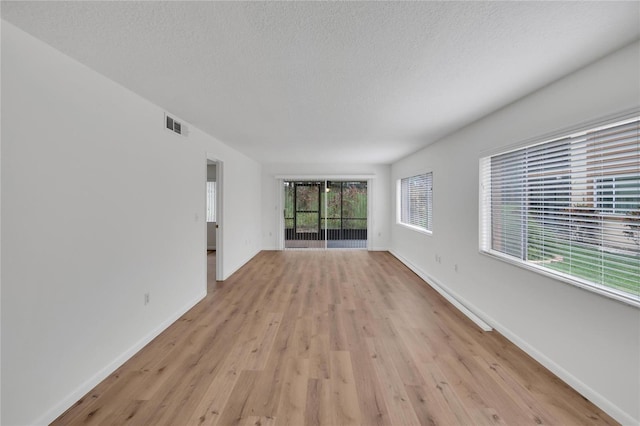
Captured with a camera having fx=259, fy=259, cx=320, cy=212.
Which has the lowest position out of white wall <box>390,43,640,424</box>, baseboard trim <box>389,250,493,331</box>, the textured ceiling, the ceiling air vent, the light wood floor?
the light wood floor

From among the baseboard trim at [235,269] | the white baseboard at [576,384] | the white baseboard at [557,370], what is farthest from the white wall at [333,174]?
the white baseboard at [576,384]

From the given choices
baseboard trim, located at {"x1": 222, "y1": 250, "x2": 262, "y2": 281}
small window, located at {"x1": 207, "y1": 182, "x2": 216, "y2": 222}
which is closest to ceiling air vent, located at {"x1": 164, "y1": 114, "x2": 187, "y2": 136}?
baseboard trim, located at {"x1": 222, "y1": 250, "x2": 262, "y2": 281}

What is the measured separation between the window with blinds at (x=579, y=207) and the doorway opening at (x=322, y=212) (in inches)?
176

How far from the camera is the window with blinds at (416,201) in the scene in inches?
184

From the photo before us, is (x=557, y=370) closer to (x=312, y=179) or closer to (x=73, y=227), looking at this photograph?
(x=73, y=227)

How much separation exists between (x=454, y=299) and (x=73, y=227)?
398 cm

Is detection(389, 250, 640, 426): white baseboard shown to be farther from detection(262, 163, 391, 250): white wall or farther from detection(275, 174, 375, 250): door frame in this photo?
detection(275, 174, 375, 250): door frame

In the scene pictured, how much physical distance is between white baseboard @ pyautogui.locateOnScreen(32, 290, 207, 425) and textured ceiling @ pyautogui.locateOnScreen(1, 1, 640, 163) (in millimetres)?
2227

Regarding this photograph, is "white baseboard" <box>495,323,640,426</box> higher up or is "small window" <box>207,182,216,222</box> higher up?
"small window" <box>207,182,216,222</box>

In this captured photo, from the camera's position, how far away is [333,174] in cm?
668

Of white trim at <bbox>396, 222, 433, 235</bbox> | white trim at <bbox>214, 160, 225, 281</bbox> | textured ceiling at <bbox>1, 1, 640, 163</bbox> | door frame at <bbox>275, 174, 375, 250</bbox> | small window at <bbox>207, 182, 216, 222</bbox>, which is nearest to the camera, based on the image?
textured ceiling at <bbox>1, 1, 640, 163</bbox>

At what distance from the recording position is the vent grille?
2.75 m

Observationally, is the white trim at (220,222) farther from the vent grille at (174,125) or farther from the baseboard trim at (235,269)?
the vent grille at (174,125)

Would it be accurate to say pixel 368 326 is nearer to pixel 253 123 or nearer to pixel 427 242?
pixel 427 242
